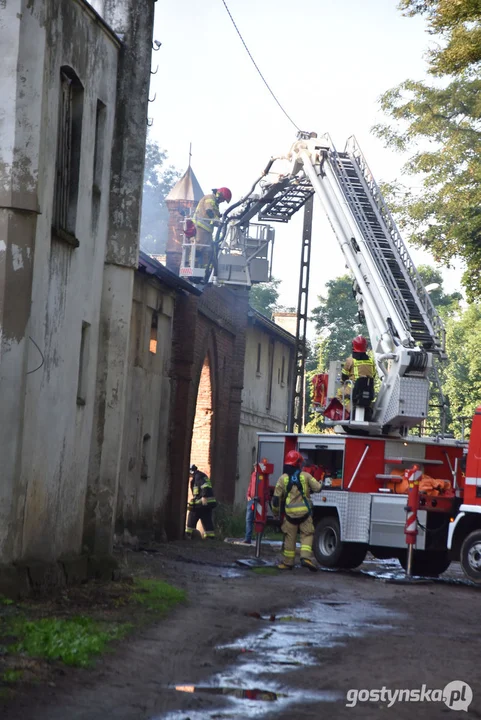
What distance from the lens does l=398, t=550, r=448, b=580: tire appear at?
17625 mm

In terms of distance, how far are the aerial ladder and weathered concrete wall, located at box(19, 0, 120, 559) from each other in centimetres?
639

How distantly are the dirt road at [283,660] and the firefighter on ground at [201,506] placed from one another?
357 inches

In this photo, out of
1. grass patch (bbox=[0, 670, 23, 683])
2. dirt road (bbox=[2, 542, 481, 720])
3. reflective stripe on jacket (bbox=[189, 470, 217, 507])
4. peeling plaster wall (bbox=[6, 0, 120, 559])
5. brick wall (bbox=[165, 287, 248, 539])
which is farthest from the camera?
reflective stripe on jacket (bbox=[189, 470, 217, 507])

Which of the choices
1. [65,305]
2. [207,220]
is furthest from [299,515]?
[207,220]

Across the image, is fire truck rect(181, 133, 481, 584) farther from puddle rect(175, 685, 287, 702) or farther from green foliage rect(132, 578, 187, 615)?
puddle rect(175, 685, 287, 702)

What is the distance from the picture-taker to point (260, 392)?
34875 mm

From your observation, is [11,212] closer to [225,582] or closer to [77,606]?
[77,606]

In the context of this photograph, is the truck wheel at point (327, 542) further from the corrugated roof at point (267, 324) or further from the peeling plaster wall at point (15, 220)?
the corrugated roof at point (267, 324)

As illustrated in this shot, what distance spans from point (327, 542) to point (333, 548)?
0.84 ft

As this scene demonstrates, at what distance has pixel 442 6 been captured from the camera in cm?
1955

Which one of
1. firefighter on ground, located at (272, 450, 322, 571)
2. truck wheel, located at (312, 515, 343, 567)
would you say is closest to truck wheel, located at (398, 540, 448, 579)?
truck wheel, located at (312, 515, 343, 567)

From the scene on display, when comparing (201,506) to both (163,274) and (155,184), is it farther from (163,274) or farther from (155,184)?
(155,184)

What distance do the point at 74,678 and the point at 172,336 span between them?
16.2m

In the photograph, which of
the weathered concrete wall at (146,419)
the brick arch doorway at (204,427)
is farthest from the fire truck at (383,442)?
the brick arch doorway at (204,427)
